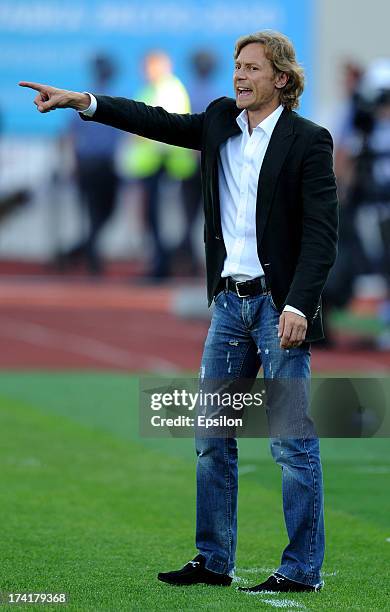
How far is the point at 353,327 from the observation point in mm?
19297

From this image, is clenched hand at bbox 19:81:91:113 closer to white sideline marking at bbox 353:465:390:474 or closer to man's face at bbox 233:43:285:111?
man's face at bbox 233:43:285:111

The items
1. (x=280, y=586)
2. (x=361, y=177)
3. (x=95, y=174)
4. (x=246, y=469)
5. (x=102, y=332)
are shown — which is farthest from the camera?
(x=95, y=174)

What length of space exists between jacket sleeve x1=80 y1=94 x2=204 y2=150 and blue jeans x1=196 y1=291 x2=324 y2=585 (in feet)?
2.04

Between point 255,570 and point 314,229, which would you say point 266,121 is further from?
point 255,570

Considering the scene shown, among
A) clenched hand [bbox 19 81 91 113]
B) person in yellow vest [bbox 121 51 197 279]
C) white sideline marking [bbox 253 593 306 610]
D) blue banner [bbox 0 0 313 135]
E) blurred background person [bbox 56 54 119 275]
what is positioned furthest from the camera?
blue banner [bbox 0 0 313 135]

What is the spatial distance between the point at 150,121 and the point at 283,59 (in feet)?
1.88

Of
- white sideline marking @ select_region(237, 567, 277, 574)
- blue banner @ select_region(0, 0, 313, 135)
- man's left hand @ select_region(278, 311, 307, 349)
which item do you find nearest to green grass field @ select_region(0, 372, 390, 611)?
white sideline marking @ select_region(237, 567, 277, 574)

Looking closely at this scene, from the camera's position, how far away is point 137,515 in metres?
7.86

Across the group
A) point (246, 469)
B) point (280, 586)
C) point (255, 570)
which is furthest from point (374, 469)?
point (280, 586)

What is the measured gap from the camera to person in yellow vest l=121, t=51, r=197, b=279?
2361 cm

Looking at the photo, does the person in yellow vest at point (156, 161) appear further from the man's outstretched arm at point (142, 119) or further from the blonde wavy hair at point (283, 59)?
the blonde wavy hair at point (283, 59)

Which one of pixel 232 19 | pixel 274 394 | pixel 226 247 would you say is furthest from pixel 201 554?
pixel 232 19

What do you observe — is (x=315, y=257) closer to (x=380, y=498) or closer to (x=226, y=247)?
(x=226, y=247)

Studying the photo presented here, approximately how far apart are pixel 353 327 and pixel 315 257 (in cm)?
1355
